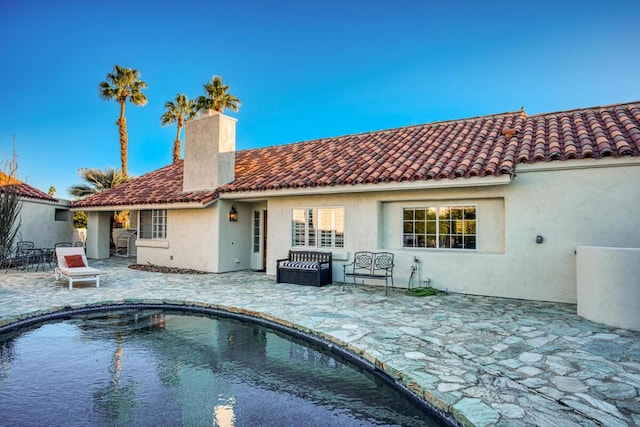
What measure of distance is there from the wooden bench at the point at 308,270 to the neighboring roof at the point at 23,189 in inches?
503

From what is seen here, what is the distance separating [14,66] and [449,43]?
22203 mm

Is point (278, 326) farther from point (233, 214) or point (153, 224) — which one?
point (153, 224)

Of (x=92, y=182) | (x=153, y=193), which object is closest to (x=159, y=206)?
(x=153, y=193)

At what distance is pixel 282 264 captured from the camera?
1197cm

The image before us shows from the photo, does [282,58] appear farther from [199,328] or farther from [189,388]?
[189,388]

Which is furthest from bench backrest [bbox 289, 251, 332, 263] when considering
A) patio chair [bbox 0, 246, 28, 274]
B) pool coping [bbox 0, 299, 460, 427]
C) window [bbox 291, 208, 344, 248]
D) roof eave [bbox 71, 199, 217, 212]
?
patio chair [bbox 0, 246, 28, 274]

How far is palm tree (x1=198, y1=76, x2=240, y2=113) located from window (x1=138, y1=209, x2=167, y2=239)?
1447 centimetres

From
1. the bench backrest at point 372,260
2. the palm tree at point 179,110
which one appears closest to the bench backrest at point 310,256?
the bench backrest at point 372,260

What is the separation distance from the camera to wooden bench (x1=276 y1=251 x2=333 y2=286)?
11.2 metres

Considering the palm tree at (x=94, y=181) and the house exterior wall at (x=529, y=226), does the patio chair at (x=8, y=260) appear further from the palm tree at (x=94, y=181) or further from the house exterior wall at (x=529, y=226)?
the house exterior wall at (x=529, y=226)

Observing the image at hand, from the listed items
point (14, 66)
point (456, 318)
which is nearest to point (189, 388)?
point (456, 318)

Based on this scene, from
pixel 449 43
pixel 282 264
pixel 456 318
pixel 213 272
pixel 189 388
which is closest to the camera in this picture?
pixel 189 388

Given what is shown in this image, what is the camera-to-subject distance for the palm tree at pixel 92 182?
23.0m

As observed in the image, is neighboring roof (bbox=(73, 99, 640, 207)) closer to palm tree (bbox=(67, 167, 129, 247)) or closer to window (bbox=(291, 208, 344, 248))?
window (bbox=(291, 208, 344, 248))
